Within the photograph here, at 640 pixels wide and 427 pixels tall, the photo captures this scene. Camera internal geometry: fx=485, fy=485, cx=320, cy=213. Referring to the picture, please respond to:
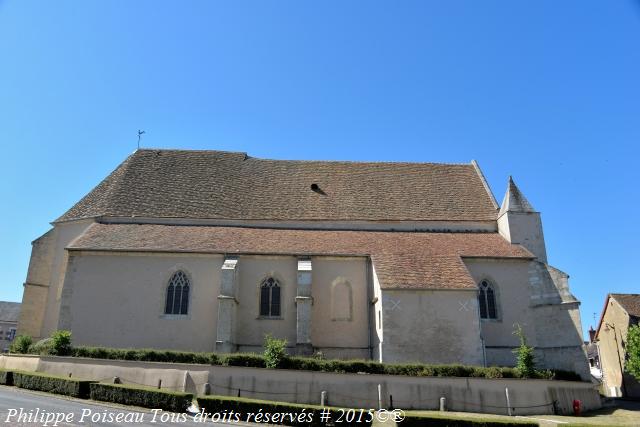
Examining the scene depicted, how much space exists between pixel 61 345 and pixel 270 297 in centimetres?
910

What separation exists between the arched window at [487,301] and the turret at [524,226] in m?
3.31

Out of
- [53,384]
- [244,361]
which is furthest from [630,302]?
[53,384]

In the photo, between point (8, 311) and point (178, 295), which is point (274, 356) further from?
point (8, 311)

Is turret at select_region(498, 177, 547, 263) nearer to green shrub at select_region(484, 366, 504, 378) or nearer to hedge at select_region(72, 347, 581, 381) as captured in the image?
hedge at select_region(72, 347, 581, 381)

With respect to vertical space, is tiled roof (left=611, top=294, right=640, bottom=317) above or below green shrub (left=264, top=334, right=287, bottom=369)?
above

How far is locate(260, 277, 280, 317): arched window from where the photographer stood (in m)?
23.3

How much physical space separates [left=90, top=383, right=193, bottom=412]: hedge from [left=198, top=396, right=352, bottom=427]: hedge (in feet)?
2.00

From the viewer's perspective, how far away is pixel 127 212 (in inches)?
1032

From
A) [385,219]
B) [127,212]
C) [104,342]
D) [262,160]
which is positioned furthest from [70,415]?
[262,160]

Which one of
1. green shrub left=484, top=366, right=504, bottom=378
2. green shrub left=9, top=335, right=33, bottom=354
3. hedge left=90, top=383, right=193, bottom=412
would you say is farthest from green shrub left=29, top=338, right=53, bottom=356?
green shrub left=484, top=366, right=504, bottom=378

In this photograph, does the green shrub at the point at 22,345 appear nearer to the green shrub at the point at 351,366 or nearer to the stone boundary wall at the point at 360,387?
the stone boundary wall at the point at 360,387

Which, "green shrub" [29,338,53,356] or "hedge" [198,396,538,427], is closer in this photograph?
"hedge" [198,396,538,427]

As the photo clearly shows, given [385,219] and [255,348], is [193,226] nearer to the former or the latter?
[255,348]

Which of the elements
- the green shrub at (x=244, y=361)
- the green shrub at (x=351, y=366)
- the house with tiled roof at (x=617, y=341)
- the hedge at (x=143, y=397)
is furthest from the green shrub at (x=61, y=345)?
the house with tiled roof at (x=617, y=341)
